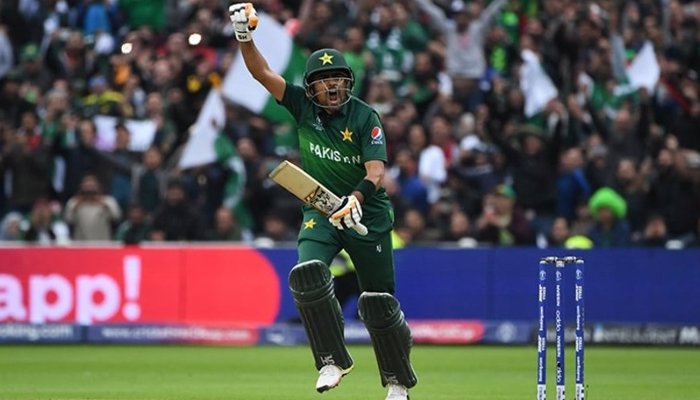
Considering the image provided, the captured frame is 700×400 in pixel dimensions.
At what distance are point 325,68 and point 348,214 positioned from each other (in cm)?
105

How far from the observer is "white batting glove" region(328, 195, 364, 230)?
9.55 metres

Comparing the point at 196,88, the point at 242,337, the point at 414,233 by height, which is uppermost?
the point at 196,88

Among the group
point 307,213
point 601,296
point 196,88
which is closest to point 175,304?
point 196,88

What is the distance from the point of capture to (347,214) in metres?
9.55

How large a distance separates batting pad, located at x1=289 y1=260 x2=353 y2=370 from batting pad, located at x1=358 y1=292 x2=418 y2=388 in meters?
0.23

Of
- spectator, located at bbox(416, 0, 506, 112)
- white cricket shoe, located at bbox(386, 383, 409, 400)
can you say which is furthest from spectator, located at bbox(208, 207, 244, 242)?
white cricket shoe, located at bbox(386, 383, 409, 400)

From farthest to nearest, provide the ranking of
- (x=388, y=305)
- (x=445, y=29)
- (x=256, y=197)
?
(x=445, y=29), (x=256, y=197), (x=388, y=305)

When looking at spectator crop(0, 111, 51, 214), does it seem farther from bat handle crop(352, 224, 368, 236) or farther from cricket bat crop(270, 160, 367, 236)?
bat handle crop(352, 224, 368, 236)

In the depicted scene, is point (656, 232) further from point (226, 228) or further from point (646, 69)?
point (226, 228)

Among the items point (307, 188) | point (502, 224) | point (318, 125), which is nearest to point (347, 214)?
point (307, 188)

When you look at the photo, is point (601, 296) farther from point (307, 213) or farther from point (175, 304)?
point (307, 213)

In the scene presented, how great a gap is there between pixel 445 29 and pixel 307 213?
460 inches

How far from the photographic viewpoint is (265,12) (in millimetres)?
22156

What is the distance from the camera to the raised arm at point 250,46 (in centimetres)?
974
